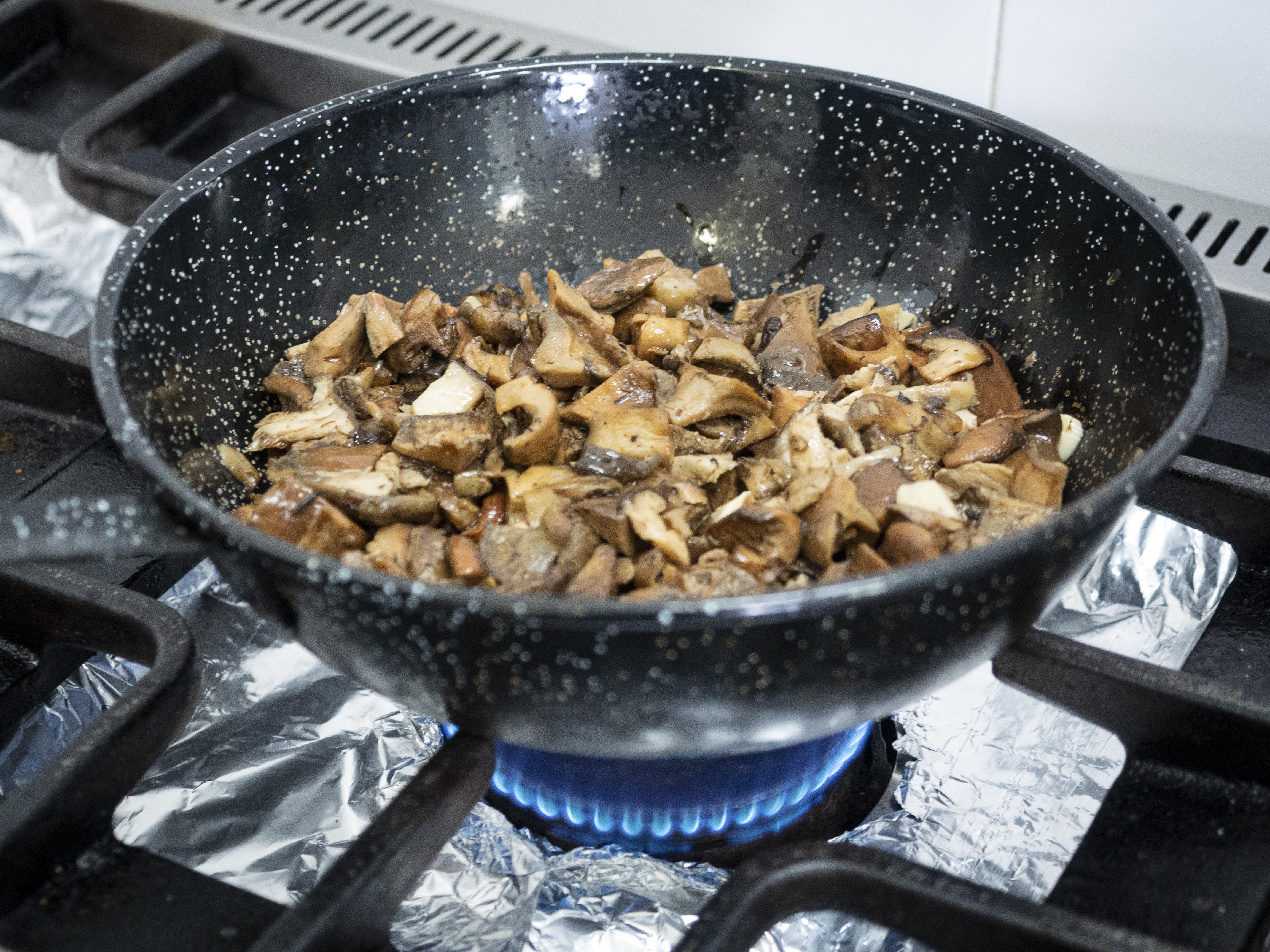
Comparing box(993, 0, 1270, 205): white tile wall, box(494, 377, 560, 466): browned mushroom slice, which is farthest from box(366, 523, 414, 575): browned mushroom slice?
box(993, 0, 1270, 205): white tile wall

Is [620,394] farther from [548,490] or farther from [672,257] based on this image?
[672,257]

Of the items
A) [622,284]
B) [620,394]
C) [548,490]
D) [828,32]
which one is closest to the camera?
[548,490]

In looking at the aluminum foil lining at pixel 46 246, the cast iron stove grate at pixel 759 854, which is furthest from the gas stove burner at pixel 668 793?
the aluminum foil lining at pixel 46 246

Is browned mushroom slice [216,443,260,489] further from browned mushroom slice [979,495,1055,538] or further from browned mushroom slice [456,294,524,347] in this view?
browned mushroom slice [979,495,1055,538]

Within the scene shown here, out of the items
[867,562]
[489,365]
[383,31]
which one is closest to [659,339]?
[489,365]

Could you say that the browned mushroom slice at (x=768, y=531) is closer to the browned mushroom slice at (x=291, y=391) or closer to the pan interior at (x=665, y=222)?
the pan interior at (x=665, y=222)

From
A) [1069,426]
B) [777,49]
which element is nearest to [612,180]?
[777,49]

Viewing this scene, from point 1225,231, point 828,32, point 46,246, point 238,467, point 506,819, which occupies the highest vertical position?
point 828,32

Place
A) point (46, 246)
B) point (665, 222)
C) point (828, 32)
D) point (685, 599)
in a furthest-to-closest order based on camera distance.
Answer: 1. point (46, 246)
2. point (828, 32)
3. point (665, 222)
4. point (685, 599)
